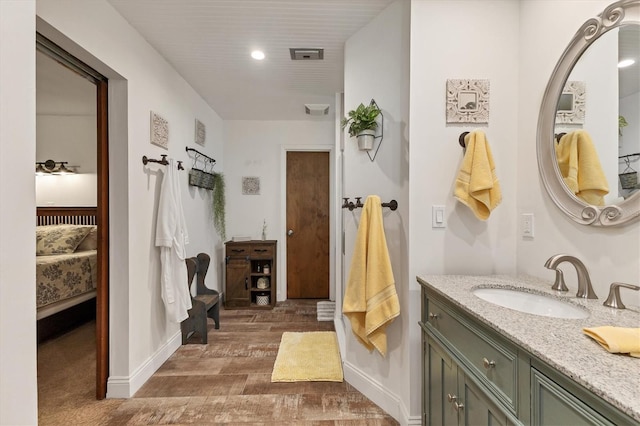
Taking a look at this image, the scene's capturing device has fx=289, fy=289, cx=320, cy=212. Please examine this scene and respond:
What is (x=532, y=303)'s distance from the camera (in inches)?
49.0

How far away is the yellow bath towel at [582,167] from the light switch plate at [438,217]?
1.78 feet

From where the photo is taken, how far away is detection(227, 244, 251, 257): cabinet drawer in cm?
364

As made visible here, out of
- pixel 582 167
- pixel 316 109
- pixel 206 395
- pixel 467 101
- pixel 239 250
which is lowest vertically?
pixel 206 395

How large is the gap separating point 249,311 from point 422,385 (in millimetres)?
2507

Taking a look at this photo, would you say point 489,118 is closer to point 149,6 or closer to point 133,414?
point 149,6

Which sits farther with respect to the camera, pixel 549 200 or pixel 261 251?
pixel 261 251

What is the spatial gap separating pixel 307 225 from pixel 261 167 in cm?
104

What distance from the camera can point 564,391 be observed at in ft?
2.24

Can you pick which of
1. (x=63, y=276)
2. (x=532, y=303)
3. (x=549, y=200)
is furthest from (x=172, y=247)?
(x=549, y=200)

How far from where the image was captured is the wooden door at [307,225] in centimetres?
408

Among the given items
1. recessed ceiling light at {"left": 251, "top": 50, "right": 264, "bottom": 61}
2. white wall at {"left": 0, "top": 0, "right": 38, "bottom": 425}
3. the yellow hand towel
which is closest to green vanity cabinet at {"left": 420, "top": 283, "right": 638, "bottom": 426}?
the yellow hand towel

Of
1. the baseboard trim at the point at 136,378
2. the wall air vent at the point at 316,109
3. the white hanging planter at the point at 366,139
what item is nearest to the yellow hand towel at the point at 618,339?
the white hanging planter at the point at 366,139

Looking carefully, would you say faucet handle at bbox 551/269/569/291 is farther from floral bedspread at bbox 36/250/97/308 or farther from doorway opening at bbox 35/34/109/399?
floral bedspread at bbox 36/250/97/308

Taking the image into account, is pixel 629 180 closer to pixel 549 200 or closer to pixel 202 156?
pixel 549 200
